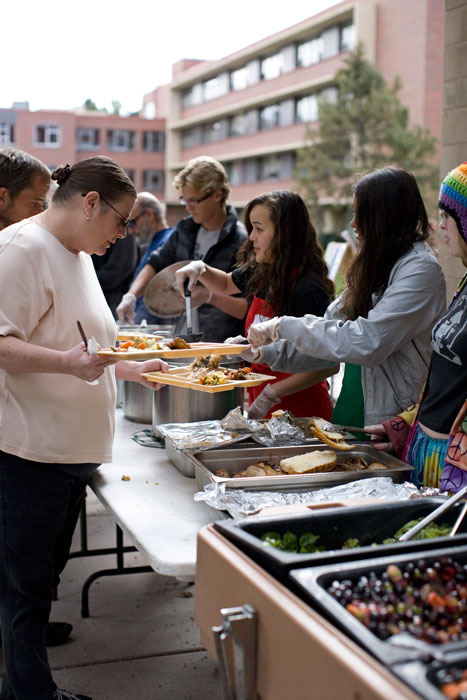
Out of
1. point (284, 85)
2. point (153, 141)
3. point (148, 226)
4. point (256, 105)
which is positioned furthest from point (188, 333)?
point (153, 141)

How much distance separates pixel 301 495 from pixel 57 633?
172 centimetres

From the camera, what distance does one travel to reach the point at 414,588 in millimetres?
1144

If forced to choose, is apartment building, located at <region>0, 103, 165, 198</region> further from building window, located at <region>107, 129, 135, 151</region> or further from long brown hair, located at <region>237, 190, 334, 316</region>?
long brown hair, located at <region>237, 190, 334, 316</region>

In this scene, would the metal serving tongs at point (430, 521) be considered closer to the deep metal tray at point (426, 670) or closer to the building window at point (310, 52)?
the deep metal tray at point (426, 670)

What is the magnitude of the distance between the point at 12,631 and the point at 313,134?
87.0ft

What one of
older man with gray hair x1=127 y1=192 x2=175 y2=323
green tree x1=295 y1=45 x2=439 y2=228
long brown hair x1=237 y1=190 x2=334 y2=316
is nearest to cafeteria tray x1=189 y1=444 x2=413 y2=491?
long brown hair x1=237 y1=190 x2=334 y2=316

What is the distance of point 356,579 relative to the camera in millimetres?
1156

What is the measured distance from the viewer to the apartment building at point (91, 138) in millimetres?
38875

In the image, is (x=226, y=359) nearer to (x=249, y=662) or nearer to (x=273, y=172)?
(x=249, y=662)

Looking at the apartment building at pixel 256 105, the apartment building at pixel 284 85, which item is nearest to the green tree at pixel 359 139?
the apartment building at pixel 284 85

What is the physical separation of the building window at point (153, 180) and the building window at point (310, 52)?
13204 mm

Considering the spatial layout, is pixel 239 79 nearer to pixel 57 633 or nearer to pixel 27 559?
pixel 57 633

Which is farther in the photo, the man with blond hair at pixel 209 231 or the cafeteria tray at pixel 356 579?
the man with blond hair at pixel 209 231

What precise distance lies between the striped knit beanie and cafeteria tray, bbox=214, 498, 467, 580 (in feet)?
2.60
